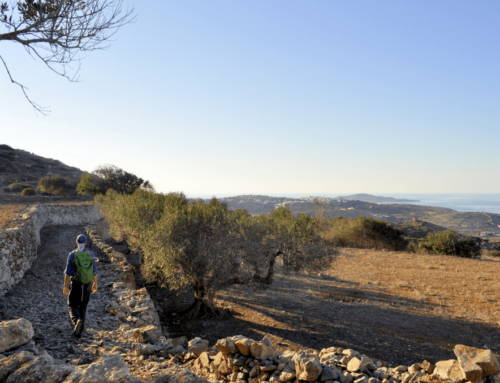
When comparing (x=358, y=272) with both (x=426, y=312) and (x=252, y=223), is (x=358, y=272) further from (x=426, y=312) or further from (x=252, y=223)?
(x=252, y=223)

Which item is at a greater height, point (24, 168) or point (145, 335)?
point (24, 168)

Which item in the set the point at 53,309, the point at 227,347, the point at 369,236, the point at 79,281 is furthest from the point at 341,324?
the point at 369,236

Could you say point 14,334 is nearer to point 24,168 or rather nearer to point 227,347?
point 227,347

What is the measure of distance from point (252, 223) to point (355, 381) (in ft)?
38.1

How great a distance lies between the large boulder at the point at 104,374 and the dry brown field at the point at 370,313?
8.22 m

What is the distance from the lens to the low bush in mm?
40062

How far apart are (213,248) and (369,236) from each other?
33001 mm

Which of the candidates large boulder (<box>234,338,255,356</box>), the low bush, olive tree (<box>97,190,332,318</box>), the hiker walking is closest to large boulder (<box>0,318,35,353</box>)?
the hiker walking

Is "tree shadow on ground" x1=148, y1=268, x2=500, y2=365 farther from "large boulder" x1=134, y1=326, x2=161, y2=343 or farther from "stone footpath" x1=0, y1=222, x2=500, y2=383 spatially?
"large boulder" x1=134, y1=326, x2=161, y2=343

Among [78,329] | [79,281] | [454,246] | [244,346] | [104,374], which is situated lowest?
[454,246]

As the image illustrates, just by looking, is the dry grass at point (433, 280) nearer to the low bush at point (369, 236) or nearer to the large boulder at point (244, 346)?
the low bush at point (369, 236)

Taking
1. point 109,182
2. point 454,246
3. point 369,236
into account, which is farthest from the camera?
point 109,182

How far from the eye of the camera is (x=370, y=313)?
14930 millimetres

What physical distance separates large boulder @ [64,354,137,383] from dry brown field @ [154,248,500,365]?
27.0 ft
